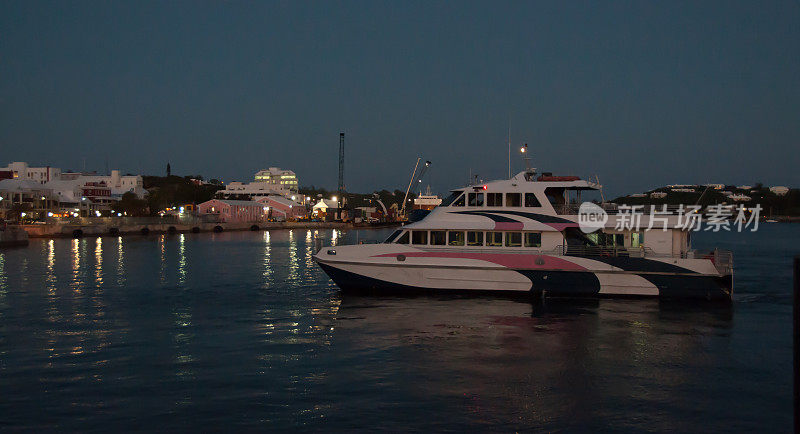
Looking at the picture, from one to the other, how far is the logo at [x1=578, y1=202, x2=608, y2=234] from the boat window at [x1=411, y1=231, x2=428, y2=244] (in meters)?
6.00

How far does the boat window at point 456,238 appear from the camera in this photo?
954 inches

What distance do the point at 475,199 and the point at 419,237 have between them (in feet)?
9.15

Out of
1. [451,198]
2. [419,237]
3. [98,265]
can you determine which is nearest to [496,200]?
[451,198]

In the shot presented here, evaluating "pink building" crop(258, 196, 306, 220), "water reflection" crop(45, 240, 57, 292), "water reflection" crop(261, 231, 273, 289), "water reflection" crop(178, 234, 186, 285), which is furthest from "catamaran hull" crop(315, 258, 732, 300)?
"pink building" crop(258, 196, 306, 220)

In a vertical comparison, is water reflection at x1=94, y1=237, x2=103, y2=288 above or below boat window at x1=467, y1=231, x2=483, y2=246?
below

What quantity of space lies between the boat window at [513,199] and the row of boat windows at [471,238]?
125cm

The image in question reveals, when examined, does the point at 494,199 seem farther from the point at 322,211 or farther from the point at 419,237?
the point at 322,211

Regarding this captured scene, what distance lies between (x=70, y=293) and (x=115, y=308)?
5.63 m

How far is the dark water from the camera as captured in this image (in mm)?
11773

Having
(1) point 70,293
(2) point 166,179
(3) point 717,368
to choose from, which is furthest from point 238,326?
(2) point 166,179

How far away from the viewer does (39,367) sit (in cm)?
1485

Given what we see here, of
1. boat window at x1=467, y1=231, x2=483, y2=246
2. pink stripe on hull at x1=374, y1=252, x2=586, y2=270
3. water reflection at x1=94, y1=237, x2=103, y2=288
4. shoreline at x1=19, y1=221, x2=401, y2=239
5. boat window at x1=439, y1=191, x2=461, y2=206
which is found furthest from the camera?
shoreline at x1=19, y1=221, x2=401, y2=239

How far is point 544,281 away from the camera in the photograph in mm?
23234

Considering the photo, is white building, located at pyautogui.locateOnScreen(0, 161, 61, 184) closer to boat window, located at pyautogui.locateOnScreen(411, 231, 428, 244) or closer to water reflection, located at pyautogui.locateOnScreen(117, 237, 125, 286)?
water reflection, located at pyautogui.locateOnScreen(117, 237, 125, 286)
